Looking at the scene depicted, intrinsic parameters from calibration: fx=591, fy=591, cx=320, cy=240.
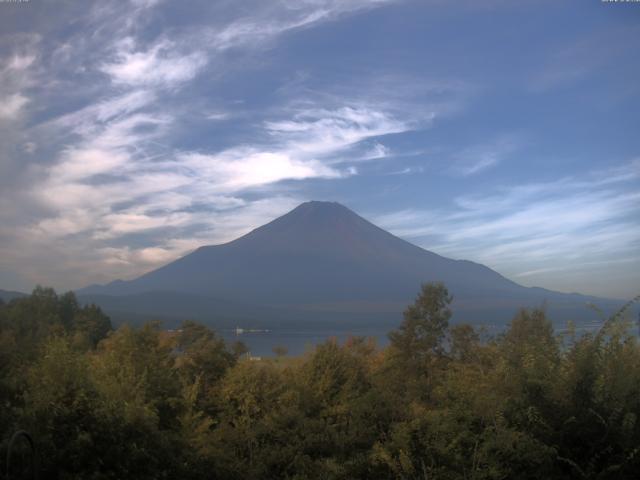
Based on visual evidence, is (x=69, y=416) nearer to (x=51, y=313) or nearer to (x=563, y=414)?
(x=563, y=414)

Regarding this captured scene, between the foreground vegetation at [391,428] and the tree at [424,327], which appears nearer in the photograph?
the foreground vegetation at [391,428]

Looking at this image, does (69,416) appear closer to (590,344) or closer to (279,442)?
(279,442)

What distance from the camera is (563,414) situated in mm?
7254

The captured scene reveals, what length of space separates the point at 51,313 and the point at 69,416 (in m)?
39.8

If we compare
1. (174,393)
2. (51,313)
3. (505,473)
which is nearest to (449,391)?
(505,473)

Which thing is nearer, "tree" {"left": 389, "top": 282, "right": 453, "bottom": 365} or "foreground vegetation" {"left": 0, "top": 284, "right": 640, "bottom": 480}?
"foreground vegetation" {"left": 0, "top": 284, "right": 640, "bottom": 480}

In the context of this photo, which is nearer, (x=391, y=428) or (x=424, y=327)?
(x=391, y=428)

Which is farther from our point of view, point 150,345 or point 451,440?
point 150,345

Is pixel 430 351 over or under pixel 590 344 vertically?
under

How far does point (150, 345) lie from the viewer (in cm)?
2173

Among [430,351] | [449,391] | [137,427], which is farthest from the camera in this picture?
[430,351]

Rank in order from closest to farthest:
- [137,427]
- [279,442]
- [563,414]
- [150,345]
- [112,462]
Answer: [563,414], [112,462], [137,427], [279,442], [150,345]

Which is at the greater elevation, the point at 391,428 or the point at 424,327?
the point at 424,327

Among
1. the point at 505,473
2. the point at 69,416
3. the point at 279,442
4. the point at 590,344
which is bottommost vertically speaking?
the point at 279,442
